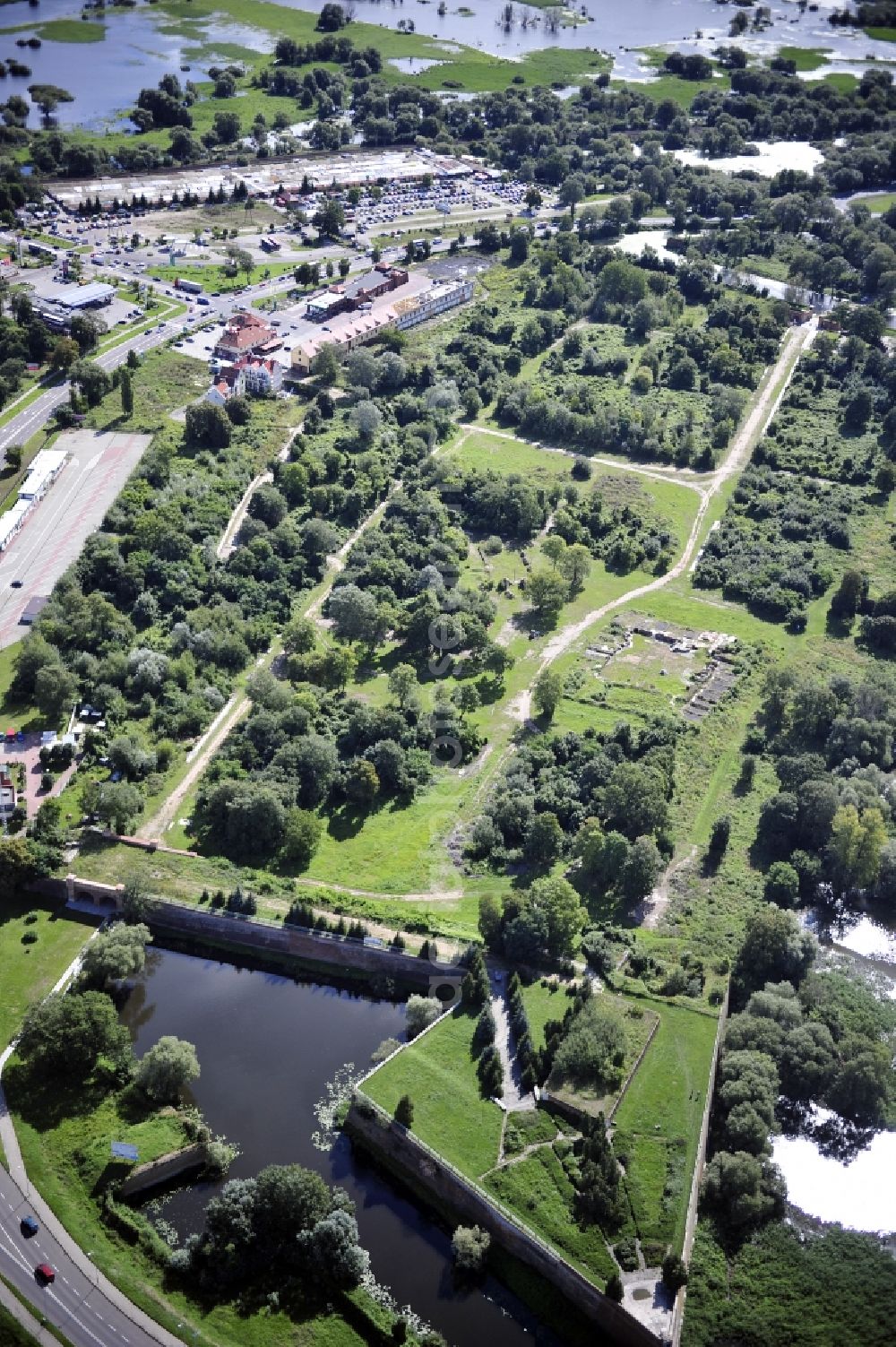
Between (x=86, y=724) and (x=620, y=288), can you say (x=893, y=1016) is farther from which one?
(x=620, y=288)

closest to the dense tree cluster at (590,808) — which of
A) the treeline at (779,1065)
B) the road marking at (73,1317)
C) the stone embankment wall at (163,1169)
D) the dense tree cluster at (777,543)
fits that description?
the treeline at (779,1065)

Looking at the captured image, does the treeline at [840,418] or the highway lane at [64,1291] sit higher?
the treeline at [840,418]

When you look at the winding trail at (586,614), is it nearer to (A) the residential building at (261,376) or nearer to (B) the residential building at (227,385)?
(A) the residential building at (261,376)

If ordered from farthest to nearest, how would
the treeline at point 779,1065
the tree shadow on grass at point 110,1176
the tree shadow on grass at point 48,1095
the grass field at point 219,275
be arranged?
the grass field at point 219,275, the tree shadow on grass at point 48,1095, the treeline at point 779,1065, the tree shadow on grass at point 110,1176

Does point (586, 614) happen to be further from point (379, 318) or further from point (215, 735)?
point (379, 318)

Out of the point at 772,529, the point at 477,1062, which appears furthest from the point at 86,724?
the point at 772,529

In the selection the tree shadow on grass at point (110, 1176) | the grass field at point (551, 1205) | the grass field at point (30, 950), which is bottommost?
the tree shadow on grass at point (110, 1176)

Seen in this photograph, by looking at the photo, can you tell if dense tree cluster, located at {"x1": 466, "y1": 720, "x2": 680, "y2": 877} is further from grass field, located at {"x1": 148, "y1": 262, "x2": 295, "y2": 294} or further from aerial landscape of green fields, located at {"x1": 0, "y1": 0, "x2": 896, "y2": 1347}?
grass field, located at {"x1": 148, "y1": 262, "x2": 295, "y2": 294}

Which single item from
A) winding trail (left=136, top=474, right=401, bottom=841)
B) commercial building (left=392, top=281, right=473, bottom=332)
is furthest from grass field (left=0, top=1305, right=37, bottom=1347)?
commercial building (left=392, top=281, right=473, bottom=332)
